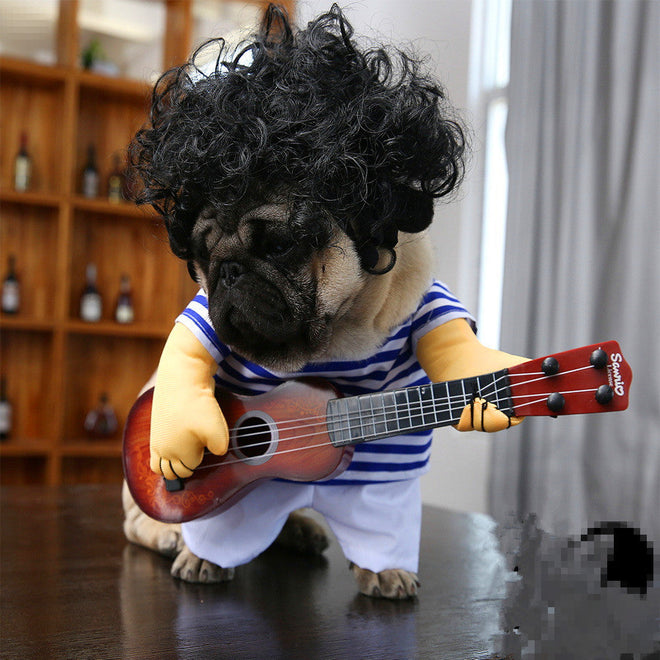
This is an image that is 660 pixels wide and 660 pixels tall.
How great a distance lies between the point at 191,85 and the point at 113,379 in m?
2.10

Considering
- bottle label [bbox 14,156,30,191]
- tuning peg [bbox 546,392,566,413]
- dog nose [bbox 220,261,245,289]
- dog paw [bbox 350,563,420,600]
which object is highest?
bottle label [bbox 14,156,30,191]

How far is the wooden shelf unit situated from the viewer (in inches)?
91.2

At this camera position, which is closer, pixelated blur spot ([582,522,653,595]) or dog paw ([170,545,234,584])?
pixelated blur spot ([582,522,653,595])

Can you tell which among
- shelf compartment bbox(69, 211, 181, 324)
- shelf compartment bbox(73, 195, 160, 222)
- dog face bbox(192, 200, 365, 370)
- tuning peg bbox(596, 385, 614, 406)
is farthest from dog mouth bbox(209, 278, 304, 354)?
shelf compartment bbox(69, 211, 181, 324)

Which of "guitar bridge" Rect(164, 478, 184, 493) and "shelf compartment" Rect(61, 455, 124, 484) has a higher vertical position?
"guitar bridge" Rect(164, 478, 184, 493)

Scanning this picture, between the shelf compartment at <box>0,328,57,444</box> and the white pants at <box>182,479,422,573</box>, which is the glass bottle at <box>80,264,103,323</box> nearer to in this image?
the shelf compartment at <box>0,328,57,444</box>

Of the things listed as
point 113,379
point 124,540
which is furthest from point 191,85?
point 113,379

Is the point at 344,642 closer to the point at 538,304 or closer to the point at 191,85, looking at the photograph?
the point at 191,85

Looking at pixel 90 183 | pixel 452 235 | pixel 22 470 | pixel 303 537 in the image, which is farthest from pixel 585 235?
pixel 22 470

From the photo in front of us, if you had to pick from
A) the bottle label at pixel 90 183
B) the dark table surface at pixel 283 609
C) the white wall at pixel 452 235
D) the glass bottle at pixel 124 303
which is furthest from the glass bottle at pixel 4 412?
the dark table surface at pixel 283 609

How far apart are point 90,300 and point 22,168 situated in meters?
0.49

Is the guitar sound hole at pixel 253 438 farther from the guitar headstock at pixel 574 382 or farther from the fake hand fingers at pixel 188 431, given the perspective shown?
the guitar headstock at pixel 574 382

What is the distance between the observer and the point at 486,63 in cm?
233

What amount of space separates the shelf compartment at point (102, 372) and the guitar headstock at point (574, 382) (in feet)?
6.90
